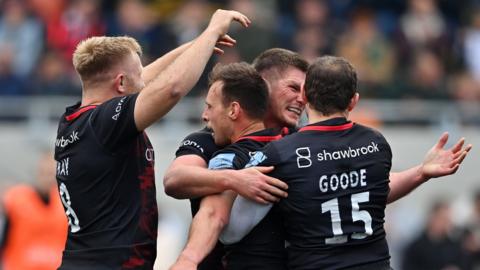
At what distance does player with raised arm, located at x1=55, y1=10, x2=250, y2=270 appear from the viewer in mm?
7086

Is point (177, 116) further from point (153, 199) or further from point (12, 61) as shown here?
point (153, 199)

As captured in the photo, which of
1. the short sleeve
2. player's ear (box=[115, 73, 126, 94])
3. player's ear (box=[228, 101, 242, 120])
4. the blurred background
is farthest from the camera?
the blurred background

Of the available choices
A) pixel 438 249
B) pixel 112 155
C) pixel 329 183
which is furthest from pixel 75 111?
pixel 438 249

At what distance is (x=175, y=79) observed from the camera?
6926 millimetres

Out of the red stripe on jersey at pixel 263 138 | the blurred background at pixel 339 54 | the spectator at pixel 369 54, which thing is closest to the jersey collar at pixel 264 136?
the red stripe on jersey at pixel 263 138

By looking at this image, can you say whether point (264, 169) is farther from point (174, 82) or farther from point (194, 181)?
point (174, 82)

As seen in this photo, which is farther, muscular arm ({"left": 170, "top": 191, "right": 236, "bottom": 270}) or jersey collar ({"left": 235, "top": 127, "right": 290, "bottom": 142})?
jersey collar ({"left": 235, "top": 127, "right": 290, "bottom": 142})

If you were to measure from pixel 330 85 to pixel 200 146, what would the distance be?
912 millimetres

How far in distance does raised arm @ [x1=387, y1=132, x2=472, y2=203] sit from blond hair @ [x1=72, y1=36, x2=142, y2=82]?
5.77 feet

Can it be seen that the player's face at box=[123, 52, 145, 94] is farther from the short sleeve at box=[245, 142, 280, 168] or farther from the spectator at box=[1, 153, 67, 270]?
the spectator at box=[1, 153, 67, 270]

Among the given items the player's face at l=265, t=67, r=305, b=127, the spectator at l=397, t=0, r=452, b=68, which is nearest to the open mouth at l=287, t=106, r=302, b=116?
the player's face at l=265, t=67, r=305, b=127

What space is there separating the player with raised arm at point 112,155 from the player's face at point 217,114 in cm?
29

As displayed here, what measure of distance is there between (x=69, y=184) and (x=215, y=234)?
101 cm

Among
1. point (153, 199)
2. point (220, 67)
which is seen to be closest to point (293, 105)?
point (220, 67)
